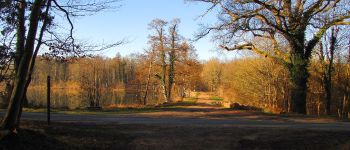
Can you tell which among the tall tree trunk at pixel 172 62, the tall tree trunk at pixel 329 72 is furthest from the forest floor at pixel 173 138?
the tall tree trunk at pixel 172 62

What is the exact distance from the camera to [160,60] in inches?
1794

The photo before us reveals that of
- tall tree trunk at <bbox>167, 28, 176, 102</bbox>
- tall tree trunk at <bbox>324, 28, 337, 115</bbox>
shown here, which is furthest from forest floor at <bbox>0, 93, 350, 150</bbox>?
tall tree trunk at <bbox>167, 28, 176, 102</bbox>

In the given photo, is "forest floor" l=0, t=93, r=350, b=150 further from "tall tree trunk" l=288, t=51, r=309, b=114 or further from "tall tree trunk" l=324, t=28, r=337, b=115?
"tall tree trunk" l=324, t=28, r=337, b=115

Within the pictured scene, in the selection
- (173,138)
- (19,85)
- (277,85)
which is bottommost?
(173,138)

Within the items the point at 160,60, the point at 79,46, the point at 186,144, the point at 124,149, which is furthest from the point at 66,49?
the point at 160,60

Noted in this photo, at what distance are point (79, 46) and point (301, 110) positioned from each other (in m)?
15.9

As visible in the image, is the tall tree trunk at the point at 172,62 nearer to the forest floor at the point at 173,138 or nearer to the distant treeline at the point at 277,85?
the distant treeline at the point at 277,85

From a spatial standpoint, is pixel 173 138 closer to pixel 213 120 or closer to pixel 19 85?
pixel 19 85

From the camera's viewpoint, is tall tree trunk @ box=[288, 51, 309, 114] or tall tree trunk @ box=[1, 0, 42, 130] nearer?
tall tree trunk @ box=[1, 0, 42, 130]

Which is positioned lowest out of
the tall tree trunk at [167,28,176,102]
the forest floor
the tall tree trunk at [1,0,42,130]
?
the forest floor

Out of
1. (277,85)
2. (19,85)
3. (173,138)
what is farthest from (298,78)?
(277,85)

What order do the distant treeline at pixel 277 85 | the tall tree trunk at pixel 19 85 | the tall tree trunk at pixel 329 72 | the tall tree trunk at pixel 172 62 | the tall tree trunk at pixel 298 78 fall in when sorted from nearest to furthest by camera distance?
the tall tree trunk at pixel 19 85 → the tall tree trunk at pixel 298 78 → the tall tree trunk at pixel 329 72 → the distant treeline at pixel 277 85 → the tall tree trunk at pixel 172 62

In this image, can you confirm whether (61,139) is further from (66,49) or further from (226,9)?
(226,9)

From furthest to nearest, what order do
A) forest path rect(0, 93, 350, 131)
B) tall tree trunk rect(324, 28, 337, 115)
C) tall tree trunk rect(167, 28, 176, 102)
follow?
tall tree trunk rect(167, 28, 176, 102), tall tree trunk rect(324, 28, 337, 115), forest path rect(0, 93, 350, 131)
